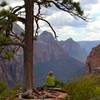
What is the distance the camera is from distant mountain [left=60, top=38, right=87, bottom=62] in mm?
128000

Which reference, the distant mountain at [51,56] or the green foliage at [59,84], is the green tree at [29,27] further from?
the distant mountain at [51,56]

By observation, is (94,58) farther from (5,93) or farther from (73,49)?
(73,49)

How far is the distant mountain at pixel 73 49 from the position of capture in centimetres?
12800

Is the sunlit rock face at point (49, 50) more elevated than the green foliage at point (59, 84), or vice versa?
the sunlit rock face at point (49, 50)

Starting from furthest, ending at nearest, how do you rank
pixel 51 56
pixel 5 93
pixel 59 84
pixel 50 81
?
pixel 51 56 < pixel 59 84 < pixel 50 81 < pixel 5 93

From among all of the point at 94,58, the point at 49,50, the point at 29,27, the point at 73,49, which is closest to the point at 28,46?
the point at 29,27

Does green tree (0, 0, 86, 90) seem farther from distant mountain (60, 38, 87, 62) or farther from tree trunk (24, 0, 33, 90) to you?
distant mountain (60, 38, 87, 62)

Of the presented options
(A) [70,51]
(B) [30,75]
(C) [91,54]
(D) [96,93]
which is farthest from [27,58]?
(A) [70,51]

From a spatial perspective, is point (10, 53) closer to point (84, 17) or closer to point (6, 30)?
point (6, 30)

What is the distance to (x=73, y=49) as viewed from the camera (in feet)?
438

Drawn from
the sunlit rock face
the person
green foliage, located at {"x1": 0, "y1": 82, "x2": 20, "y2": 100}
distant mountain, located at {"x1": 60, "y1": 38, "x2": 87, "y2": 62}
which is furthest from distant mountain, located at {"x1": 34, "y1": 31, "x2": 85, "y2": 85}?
the person

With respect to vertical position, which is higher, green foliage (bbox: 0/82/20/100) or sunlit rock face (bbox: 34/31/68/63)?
sunlit rock face (bbox: 34/31/68/63)

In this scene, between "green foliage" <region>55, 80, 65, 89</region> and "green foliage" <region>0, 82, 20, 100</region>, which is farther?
"green foliage" <region>55, 80, 65, 89</region>

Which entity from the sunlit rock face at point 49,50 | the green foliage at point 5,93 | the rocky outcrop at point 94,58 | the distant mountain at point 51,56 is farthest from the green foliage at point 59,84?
the sunlit rock face at point 49,50
